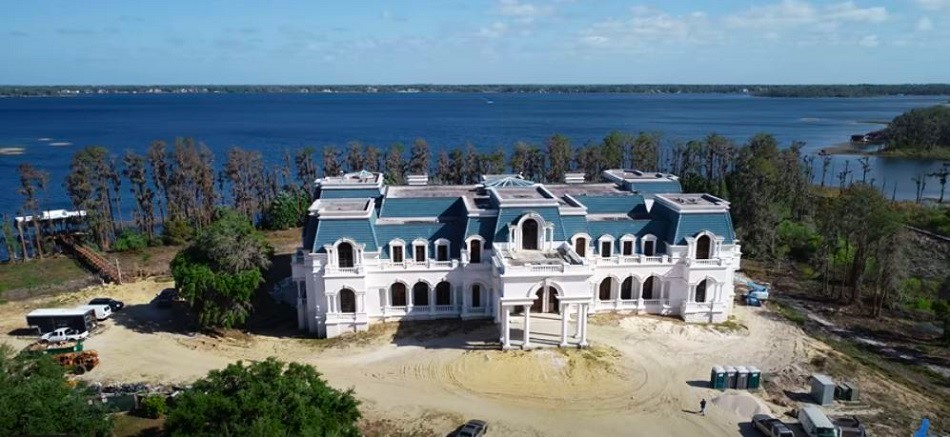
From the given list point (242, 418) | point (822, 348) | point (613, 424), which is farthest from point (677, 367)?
point (242, 418)

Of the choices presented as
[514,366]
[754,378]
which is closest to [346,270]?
[514,366]

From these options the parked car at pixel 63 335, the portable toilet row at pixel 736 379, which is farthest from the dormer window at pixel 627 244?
the parked car at pixel 63 335

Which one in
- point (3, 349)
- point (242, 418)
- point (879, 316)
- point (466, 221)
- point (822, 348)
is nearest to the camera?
point (242, 418)

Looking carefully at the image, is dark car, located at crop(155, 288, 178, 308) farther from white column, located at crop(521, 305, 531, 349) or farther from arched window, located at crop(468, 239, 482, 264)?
white column, located at crop(521, 305, 531, 349)

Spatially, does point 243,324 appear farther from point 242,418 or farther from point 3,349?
point 242,418

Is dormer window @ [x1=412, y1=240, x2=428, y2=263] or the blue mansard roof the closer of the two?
the blue mansard roof

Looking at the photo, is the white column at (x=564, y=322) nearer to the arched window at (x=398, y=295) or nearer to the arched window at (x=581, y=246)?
the arched window at (x=581, y=246)

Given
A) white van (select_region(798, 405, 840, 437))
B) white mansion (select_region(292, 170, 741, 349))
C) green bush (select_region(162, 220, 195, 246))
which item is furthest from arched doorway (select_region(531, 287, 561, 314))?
green bush (select_region(162, 220, 195, 246))
